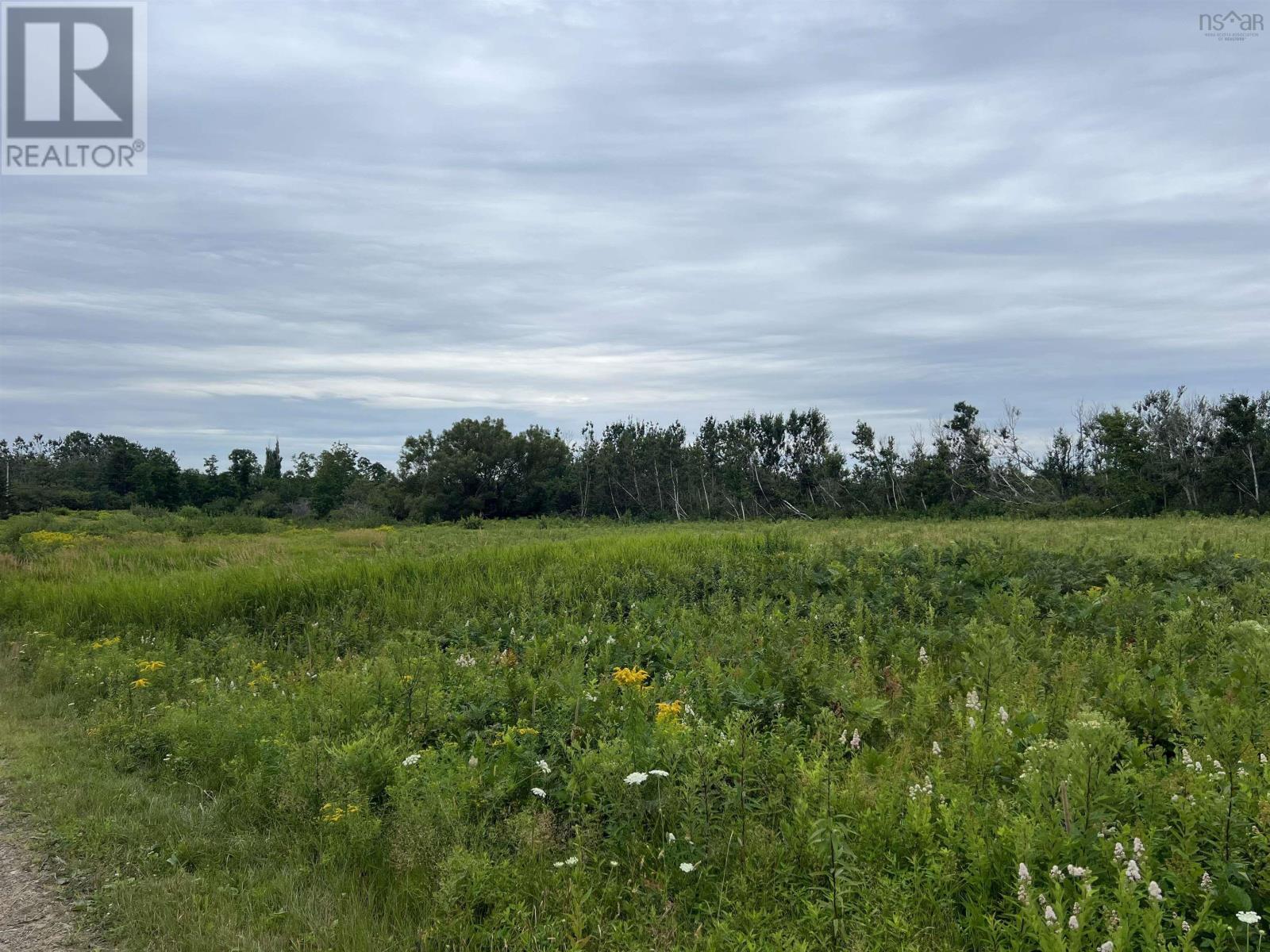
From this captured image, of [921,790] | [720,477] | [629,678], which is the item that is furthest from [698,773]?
[720,477]

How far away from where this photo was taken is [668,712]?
Result: 16.4 ft

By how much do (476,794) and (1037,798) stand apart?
9.41 feet

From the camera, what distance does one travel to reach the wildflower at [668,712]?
4.80 m

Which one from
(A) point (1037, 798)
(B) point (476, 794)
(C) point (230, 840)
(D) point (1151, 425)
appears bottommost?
(C) point (230, 840)

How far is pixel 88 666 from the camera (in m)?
8.75

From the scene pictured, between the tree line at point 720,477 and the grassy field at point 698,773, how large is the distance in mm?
36670

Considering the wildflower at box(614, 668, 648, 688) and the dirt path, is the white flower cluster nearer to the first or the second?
the wildflower at box(614, 668, 648, 688)

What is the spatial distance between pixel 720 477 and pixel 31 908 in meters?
57.3

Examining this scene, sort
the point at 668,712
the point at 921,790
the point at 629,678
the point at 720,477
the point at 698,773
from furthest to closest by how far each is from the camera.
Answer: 1. the point at 720,477
2. the point at 629,678
3. the point at 668,712
4. the point at 698,773
5. the point at 921,790

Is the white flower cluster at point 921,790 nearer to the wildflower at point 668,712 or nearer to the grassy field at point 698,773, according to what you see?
the grassy field at point 698,773

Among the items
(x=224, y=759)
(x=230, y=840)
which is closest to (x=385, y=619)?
(x=224, y=759)

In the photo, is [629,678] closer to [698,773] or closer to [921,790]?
[698,773]

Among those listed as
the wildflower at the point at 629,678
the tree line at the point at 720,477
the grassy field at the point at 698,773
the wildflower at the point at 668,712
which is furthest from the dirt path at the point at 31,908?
the tree line at the point at 720,477

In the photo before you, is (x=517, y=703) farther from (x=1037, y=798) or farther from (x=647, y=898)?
(x=1037, y=798)
